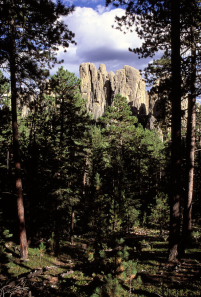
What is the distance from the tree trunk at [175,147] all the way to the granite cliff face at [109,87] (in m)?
109

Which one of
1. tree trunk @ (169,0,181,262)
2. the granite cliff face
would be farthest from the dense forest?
the granite cliff face

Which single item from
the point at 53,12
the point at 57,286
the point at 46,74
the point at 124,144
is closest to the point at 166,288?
the point at 57,286

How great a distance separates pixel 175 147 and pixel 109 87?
4736 inches

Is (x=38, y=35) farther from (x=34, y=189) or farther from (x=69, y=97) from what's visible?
(x=34, y=189)

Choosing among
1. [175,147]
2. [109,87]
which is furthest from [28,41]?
[109,87]

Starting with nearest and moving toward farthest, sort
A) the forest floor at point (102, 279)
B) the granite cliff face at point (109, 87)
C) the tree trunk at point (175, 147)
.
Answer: the forest floor at point (102, 279), the tree trunk at point (175, 147), the granite cliff face at point (109, 87)

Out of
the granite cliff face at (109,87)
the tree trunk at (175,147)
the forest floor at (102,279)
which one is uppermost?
the granite cliff face at (109,87)

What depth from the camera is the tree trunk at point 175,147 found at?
7402 millimetres

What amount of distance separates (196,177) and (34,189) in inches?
876

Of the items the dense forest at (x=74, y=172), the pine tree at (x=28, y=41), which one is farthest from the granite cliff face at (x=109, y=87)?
the pine tree at (x=28, y=41)

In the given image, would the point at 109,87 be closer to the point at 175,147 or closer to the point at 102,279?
the point at 175,147

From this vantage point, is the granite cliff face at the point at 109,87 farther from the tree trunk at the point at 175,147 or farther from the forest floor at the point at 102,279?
the tree trunk at the point at 175,147

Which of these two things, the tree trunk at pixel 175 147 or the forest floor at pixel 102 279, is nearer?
the forest floor at pixel 102 279

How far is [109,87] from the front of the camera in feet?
403
